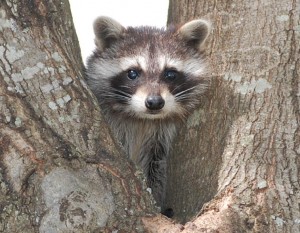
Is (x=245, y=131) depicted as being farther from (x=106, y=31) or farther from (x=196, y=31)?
(x=106, y=31)

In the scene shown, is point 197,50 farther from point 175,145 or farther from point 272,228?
point 272,228

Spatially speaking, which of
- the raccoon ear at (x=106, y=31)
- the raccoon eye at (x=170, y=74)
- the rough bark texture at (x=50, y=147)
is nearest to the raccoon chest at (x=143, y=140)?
the raccoon eye at (x=170, y=74)

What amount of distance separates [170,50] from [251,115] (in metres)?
1.39

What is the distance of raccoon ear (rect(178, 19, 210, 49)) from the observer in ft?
11.8

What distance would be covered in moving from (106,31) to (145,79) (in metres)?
0.51

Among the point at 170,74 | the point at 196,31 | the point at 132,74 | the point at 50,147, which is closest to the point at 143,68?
the point at 132,74

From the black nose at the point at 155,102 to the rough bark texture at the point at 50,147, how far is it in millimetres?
1154

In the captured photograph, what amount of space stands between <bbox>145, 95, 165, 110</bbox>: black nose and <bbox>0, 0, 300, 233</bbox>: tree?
0.53 m

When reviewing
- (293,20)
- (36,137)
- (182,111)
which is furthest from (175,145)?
(36,137)

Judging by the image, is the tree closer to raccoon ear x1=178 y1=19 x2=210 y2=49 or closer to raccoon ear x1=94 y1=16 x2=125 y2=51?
raccoon ear x1=178 y1=19 x2=210 y2=49

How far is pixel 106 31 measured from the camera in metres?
4.31

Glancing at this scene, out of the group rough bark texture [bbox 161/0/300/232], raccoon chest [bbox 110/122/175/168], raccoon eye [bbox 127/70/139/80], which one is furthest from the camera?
raccoon chest [bbox 110/122/175/168]

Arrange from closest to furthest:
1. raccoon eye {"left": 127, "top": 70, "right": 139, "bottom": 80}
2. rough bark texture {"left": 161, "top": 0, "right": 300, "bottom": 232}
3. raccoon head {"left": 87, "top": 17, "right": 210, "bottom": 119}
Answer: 1. rough bark texture {"left": 161, "top": 0, "right": 300, "bottom": 232}
2. raccoon head {"left": 87, "top": 17, "right": 210, "bottom": 119}
3. raccoon eye {"left": 127, "top": 70, "right": 139, "bottom": 80}

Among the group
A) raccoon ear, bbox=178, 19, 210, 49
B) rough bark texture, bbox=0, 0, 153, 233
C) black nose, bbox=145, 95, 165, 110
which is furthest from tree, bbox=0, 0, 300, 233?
black nose, bbox=145, 95, 165, 110
